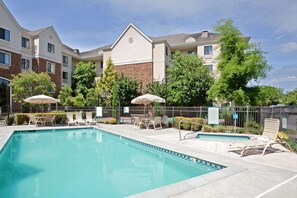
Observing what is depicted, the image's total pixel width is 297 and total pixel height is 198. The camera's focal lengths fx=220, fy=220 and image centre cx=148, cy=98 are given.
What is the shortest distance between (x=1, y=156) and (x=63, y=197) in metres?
5.13

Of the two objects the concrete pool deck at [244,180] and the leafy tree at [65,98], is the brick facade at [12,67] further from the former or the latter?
the concrete pool deck at [244,180]

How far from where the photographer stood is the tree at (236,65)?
16.6 meters

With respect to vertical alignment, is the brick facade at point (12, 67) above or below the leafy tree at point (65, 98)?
above

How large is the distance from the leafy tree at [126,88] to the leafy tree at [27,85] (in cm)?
849

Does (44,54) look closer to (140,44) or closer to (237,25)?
(140,44)

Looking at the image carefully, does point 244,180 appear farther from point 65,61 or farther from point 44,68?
point 65,61

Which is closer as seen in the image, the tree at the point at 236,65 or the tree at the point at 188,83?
the tree at the point at 236,65

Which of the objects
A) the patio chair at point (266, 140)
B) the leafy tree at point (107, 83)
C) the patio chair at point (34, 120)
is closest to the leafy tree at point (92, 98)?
the leafy tree at point (107, 83)

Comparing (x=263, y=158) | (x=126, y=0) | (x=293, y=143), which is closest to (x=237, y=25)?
(x=126, y=0)

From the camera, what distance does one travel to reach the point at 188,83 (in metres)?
24.1

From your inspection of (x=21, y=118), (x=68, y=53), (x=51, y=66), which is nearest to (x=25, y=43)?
(x=51, y=66)

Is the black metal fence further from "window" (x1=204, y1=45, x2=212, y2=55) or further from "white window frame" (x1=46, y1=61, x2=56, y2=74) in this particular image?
"window" (x1=204, y1=45, x2=212, y2=55)

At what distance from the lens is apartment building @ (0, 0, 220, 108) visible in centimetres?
2544

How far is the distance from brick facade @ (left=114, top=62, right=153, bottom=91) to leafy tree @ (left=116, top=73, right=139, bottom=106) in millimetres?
2223
